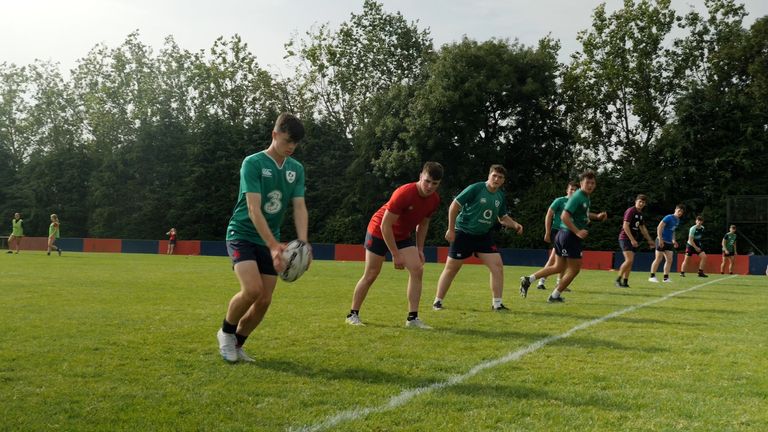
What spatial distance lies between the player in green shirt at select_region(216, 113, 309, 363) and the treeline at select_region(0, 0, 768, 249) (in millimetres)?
33538

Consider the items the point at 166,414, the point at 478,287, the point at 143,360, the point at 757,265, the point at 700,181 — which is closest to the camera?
the point at 166,414

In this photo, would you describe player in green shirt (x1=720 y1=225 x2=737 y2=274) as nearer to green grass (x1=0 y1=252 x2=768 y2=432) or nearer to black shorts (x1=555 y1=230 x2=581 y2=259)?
black shorts (x1=555 y1=230 x2=581 y2=259)

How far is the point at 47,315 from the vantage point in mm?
9117

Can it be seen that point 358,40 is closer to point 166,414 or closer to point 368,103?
point 368,103

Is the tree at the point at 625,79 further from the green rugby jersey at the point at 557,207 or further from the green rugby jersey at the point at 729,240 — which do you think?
the green rugby jersey at the point at 557,207

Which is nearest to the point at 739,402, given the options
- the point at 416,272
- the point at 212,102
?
the point at 416,272

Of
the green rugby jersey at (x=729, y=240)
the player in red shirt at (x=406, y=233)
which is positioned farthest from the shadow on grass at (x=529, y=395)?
the green rugby jersey at (x=729, y=240)

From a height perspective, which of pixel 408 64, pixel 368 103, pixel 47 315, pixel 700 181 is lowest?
pixel 47 315

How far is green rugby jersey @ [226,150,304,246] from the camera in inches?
234

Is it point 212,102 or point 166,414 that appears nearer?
point 166,414

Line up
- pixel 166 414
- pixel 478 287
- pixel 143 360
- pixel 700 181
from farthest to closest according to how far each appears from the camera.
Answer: pixel 700 181, pixel 478 287, pixel 143 360, pixel 166 414

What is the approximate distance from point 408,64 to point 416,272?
42.8 m

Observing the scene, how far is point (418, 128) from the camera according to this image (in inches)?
1571

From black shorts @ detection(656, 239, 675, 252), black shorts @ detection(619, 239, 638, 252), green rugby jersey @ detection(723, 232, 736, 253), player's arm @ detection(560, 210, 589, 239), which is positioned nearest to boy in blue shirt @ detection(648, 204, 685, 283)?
black shorts @ detection(656, 239, 675, 252)
